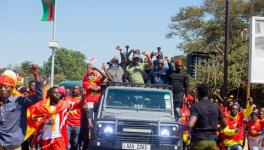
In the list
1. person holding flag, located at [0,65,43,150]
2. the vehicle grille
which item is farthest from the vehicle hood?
person holding flag, located at [0,65,43,150]

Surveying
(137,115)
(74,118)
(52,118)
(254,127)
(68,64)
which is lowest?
(254,127)

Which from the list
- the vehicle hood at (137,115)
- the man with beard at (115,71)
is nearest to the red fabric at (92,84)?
the man with beard at (115,71)

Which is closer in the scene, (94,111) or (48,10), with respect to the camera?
(94,111)

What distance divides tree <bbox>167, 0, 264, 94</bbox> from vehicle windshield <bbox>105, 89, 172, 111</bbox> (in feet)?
81.7

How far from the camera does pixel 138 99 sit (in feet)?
37.9

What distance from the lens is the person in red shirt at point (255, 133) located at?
1309cm

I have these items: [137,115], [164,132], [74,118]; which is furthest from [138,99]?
[74,118]

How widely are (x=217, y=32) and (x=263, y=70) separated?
2625 centimetres

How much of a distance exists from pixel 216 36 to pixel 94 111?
1241 inches

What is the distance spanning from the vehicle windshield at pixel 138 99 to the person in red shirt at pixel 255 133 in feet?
8.92

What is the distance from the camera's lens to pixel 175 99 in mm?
12531

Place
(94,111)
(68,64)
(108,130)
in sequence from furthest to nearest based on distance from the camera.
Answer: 1. (68,64)
2. (94,111)
3. (108,130)

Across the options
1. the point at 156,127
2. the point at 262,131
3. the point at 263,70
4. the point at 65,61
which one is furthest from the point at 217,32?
the point at 65,61

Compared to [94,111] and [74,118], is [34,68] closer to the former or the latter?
[94,111]
